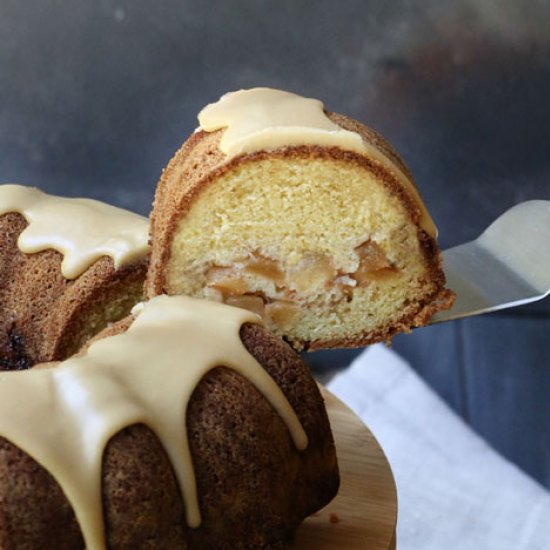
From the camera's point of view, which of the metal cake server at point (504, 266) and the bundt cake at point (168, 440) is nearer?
the bundt cake at point (168, 440)

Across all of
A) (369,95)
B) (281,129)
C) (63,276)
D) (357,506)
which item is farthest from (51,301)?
(369,95)

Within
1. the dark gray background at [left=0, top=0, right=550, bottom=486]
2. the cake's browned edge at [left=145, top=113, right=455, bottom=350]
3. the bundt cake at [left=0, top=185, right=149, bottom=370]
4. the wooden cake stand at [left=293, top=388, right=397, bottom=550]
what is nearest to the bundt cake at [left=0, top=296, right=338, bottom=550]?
the wooden cake stand at [left=293, top=388, right=397, bottom=550]

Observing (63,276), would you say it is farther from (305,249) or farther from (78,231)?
(305,249)

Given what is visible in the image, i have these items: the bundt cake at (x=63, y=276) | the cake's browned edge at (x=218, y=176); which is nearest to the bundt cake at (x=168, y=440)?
the cake's browned edge at (x=218, y=176)

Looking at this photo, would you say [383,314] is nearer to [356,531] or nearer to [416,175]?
[356,531]

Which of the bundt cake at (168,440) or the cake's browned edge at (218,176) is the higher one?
the cake's browned edge at (218,176)

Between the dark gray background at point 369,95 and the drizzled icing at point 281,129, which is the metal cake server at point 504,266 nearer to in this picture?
the drizzled icing at point 281,129

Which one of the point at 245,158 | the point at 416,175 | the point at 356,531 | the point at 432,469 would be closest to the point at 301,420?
the point at 356,531
